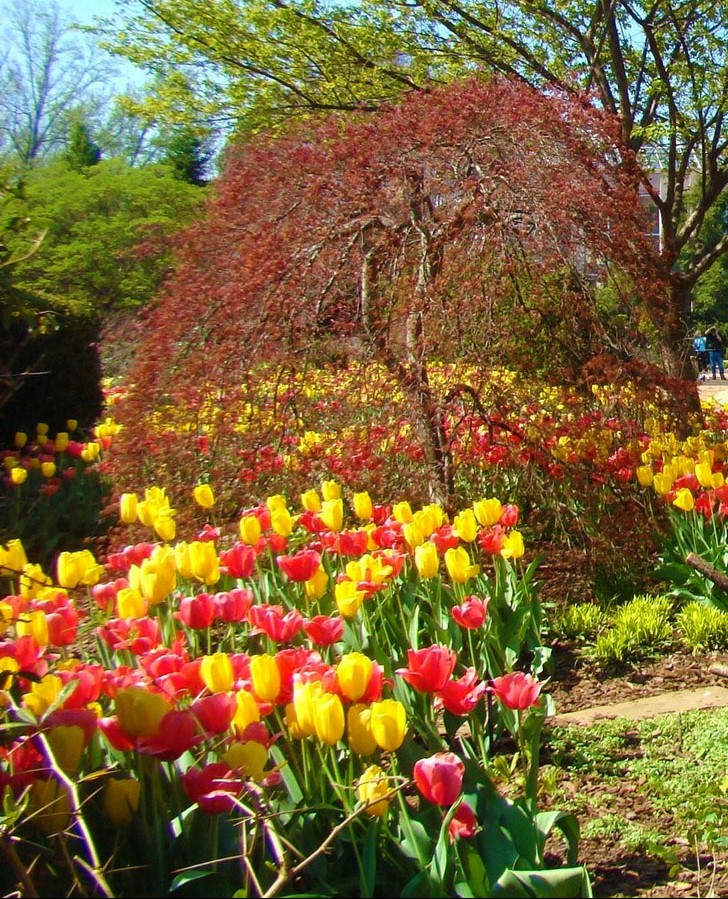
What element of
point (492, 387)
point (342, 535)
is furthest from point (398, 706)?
point (492, 387)

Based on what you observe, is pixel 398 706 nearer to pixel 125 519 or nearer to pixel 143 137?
pixel 125 519

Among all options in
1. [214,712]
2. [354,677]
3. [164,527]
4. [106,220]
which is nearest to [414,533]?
[164,527]

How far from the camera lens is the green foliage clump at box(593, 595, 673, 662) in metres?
3.57

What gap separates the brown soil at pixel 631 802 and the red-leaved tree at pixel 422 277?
3.82 ft

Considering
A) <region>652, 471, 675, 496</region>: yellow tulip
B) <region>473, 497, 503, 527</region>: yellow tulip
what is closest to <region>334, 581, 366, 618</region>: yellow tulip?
<region>473, 497, 503, 527</region>: yellow tulip

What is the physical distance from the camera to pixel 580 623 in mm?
3793

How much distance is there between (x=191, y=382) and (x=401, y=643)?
190cm

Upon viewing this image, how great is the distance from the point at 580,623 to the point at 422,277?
1.60m

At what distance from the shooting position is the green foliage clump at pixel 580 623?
149 inches

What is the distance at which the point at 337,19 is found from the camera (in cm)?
893

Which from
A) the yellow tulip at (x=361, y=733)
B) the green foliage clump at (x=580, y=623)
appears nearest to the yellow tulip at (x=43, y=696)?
the yellow tulip at (x=361, y=733)

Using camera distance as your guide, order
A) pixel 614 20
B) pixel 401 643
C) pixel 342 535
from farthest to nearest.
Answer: pixel 614 20, pixel 342 535, pixel 401 643

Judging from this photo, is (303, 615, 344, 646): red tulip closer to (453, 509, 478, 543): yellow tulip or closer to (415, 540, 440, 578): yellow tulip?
(415, 540, 440, 578): yellow tulip

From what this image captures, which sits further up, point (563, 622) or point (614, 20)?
point (614, 20)
